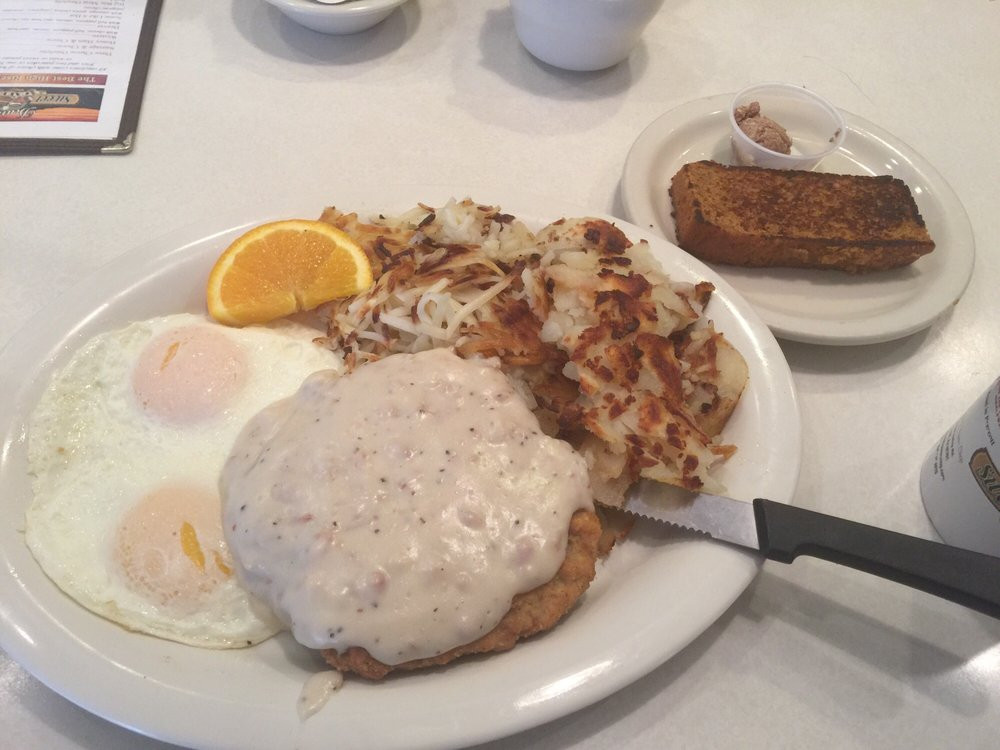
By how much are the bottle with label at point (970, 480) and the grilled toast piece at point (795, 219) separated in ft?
2.02

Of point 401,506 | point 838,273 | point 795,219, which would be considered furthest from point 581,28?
point 401,506

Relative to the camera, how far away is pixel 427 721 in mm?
1065

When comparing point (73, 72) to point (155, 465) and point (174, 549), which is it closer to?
point (155, 465)

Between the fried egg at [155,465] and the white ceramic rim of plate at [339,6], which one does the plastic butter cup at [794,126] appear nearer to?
the white ceramic rim of plate at [339,6]

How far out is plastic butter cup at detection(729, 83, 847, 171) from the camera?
218 centimetres

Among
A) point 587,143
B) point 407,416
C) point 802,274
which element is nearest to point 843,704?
point 407,416

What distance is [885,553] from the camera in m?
1.15

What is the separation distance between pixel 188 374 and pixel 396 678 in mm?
799

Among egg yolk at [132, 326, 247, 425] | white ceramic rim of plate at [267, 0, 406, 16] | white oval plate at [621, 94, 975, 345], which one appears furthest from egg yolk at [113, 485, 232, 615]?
white ceramic rim of plate at [267, 0, 406, 16]

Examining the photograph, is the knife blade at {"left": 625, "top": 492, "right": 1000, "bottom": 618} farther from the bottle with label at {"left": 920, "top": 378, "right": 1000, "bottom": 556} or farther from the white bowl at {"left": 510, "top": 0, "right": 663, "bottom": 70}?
the white bowl at {"left": 510, "top": 0, "right": 663, "bottom": 70}

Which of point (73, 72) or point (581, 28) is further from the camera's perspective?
point (73, 72)

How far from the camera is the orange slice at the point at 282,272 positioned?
5.24 feet

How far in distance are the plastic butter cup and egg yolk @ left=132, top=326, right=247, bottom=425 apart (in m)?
1.70

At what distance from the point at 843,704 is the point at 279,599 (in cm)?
108
